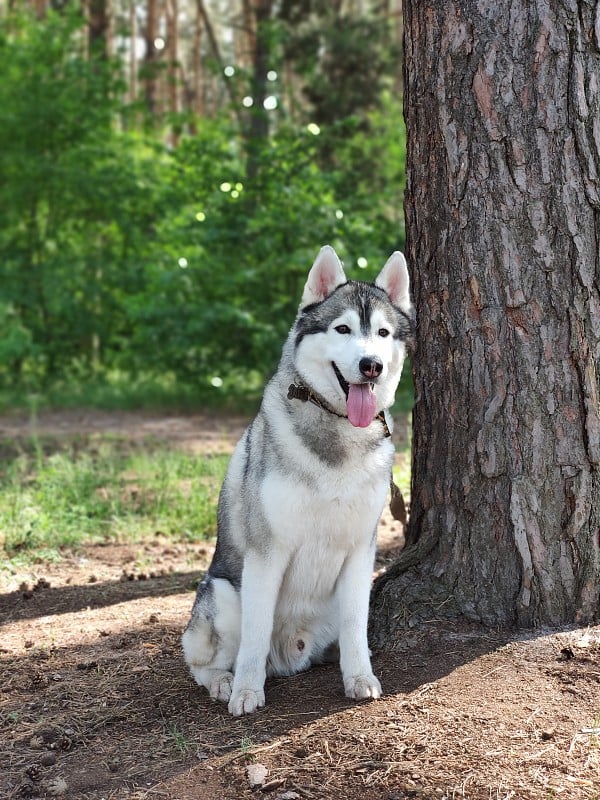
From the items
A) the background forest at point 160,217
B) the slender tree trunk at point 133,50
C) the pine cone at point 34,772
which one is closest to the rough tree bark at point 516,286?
the pine cone at point 34,772

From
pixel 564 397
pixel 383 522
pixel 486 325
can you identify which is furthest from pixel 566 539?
pixel 383 522

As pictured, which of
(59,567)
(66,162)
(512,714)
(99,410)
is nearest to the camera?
(512,714)

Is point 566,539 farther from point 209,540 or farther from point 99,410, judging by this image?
point 99,410

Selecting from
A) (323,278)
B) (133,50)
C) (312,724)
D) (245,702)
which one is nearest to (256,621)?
(245,702)

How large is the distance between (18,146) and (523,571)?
13.8 metres

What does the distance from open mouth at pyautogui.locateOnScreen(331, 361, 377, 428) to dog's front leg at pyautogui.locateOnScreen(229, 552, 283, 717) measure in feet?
2.23

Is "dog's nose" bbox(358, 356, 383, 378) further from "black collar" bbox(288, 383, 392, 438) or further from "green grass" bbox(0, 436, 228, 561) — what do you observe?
"green grass" bbox(0, 436, 228, 561)

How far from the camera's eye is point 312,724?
11.3ft

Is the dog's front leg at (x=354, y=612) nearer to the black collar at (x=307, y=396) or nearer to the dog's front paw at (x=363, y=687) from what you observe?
the dog's front paw at (x=363, y=687)

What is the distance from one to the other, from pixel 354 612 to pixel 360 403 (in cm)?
92

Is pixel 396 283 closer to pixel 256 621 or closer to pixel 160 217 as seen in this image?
pixel 256 621

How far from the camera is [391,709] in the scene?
11.5 ft

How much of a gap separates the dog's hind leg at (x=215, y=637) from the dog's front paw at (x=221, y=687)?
3cm

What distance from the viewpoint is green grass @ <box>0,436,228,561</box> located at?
6359 mm
